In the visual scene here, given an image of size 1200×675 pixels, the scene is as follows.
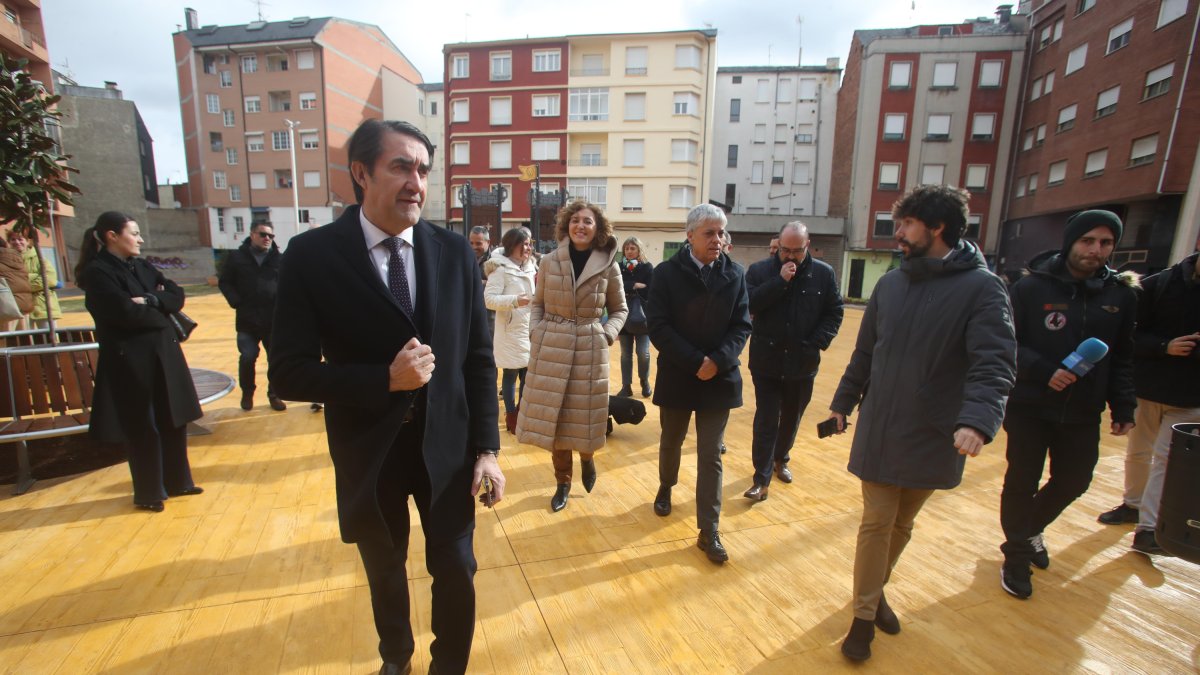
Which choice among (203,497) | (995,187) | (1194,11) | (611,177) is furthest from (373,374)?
(995,187)

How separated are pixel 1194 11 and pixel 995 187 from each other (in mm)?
12440

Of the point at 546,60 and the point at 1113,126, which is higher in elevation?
the point at 546,60

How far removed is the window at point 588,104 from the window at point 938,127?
18.6 m

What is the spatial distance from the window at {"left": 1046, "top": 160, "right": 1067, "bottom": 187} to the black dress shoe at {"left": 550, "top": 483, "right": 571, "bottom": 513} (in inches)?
1151

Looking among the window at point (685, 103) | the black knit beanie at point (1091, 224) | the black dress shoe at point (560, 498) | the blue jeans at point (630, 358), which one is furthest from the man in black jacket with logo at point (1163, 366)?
the window at point (685, 103)

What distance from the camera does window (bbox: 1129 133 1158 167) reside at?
60.4 feet

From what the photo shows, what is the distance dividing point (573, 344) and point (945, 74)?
35.7 meters

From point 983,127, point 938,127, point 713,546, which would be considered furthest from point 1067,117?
point 713,546

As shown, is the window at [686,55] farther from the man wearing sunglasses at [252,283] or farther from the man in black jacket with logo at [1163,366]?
the man in black jacket with logo at [1163,366]

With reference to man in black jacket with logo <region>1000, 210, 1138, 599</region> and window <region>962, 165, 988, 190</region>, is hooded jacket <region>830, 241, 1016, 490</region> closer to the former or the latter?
man in black jacket with logo <region>1000, 210, 1138, 599</region>

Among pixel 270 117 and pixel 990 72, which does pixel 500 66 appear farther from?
pixel 990 72

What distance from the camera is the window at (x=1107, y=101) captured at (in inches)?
808

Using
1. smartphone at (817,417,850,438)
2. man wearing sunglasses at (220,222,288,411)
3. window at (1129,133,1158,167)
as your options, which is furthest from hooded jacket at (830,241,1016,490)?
window at (1129,133,1158,167)

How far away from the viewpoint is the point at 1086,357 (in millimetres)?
2738
